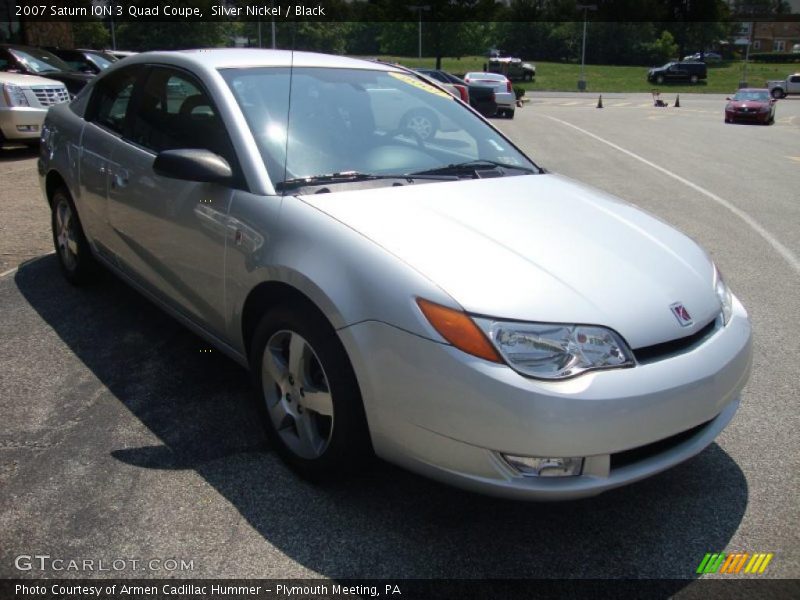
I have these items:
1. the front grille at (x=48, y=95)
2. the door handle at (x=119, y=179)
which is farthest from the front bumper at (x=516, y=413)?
the front grille at (x=48, y=95)

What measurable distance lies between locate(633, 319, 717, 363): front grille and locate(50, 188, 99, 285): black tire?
146 inches

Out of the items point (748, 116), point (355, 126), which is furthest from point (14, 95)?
point (748, 116)

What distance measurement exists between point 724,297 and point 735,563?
3.35ft

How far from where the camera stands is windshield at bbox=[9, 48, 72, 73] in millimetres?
14125

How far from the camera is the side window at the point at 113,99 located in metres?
4.34

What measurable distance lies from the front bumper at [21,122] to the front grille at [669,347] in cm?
1105

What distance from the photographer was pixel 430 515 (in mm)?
A: 2781

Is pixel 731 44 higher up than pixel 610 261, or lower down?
higher up

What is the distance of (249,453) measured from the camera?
3.19 m

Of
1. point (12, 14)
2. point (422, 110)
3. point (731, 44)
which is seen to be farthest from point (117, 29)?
point (731, 44)

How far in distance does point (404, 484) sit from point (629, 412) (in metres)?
1.01

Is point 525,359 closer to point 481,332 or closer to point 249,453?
point 481,332

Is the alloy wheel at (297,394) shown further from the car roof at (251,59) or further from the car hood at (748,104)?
the car hood at (748,104)

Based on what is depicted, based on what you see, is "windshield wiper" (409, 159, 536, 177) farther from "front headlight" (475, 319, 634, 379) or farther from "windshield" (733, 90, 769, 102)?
"windshield" (733, 90, 769, 102)
